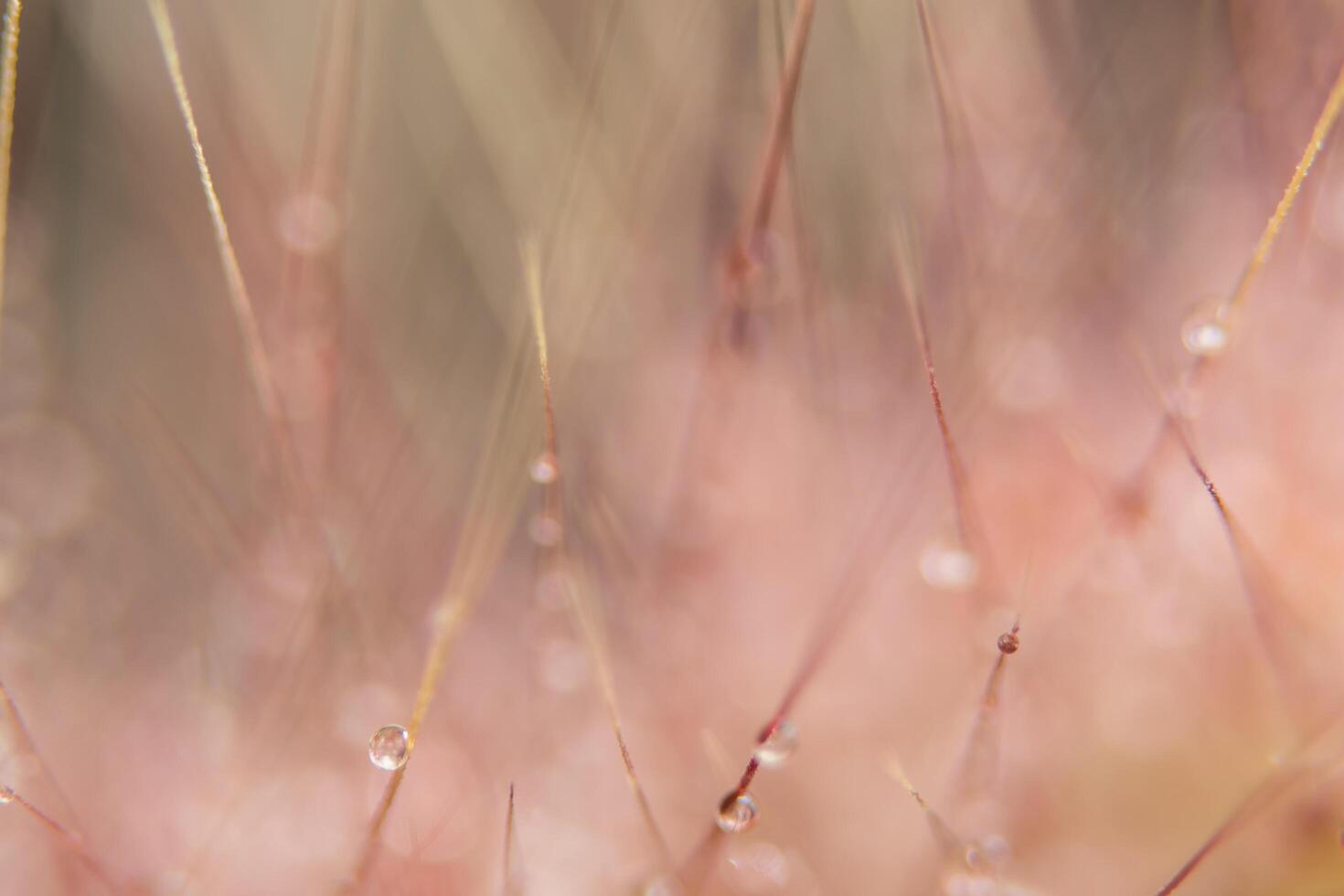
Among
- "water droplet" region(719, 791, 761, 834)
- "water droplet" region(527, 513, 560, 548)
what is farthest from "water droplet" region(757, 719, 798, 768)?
"water droplet" region(527, 513, 560, 548)

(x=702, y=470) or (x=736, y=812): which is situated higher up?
(x=702, y=470)

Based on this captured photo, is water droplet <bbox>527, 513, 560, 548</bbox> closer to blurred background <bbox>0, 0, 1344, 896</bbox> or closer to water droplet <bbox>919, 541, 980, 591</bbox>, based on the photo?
blurred background <bbox>0, 0, 1344, 896</bbox>

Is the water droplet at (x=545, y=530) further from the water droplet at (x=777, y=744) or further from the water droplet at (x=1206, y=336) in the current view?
the water droplet at (x=1206, y=336)

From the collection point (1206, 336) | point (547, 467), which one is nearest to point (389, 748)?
point (547, 467)

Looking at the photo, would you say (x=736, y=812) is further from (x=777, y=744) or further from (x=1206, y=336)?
(x=1206, y=336)

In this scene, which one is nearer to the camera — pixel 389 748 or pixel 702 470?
pixel 389 748

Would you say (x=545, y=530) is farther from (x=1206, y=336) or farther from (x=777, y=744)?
(x=1206, y=336)

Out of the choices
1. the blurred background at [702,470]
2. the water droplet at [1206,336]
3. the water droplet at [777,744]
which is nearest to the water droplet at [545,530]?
the blurred background at [702,470]
